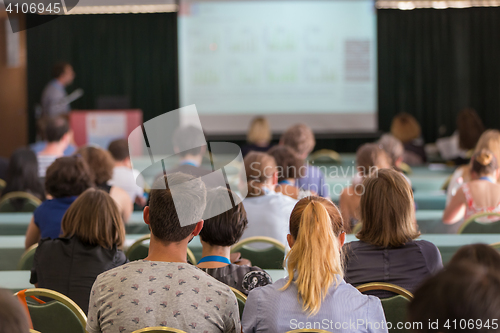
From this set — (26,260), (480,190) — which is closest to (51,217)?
(26,260)

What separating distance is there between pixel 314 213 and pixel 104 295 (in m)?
0.67

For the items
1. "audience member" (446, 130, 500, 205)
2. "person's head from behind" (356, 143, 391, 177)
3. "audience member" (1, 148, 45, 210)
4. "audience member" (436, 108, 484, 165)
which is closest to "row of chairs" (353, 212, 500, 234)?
"audience member" (446, 130, 500, 205)

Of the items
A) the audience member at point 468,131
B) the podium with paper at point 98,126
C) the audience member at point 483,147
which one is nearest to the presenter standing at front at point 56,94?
the podium with paper at point 98,126

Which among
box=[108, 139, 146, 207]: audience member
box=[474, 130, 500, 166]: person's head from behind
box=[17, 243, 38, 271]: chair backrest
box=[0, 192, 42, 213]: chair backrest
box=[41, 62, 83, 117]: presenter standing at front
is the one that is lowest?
box=[17, 243, 38, 271]: chair backrest

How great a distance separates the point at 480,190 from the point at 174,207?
8.08ft

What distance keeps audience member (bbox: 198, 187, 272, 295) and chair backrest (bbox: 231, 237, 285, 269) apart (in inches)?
22.8

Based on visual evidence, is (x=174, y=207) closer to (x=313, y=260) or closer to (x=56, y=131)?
(x=313, y=260)

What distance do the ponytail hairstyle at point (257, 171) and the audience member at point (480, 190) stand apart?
50.0 inches

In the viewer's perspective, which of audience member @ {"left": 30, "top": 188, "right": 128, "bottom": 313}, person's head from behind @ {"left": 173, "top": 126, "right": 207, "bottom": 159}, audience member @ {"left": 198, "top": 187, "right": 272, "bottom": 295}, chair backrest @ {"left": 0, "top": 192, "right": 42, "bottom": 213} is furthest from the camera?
person's head from behind @ {"left": 173, "top": 126, "right": 207, "bottom": 159}

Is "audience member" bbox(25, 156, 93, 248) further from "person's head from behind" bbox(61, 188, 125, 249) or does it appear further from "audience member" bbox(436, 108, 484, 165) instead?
"audience member" bbox(436, 108, 484, 165)

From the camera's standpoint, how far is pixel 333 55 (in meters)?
8.50

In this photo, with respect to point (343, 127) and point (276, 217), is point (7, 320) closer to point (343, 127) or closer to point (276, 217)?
point (276, 217)

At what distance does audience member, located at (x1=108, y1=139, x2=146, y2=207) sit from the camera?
421cm

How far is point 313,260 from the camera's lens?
1.57 metres
